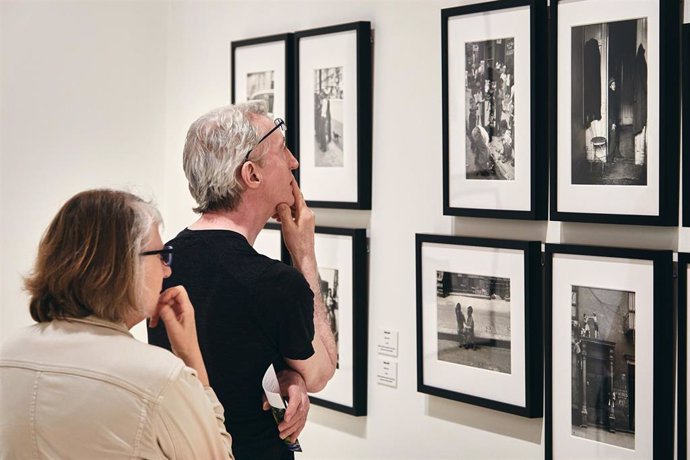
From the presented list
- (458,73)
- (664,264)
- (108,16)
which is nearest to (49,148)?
(108,16)

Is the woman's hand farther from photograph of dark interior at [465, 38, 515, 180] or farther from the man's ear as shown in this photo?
photograph of dark interior at [465, 38, 515, 180]

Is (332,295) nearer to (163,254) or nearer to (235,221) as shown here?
(235,221)

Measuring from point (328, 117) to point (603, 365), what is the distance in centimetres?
108

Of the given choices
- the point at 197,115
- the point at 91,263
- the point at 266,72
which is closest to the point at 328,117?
the point at 266,72

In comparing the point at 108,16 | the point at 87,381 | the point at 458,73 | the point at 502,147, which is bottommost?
the point at 87,381

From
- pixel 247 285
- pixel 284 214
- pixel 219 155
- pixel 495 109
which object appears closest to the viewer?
pixel 247 285

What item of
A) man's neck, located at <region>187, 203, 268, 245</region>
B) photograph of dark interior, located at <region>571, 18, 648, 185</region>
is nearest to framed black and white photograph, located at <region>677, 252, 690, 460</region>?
photograph of dark interior, located at <region>571, 18, 648, 185</region>

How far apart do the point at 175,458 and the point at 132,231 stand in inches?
13.5

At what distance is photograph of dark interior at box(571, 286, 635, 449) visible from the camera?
188 centimetres

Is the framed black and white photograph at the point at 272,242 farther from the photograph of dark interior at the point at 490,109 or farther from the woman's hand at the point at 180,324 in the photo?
the woman's hand at the point at 180,324

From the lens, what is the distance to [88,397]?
1.25 m

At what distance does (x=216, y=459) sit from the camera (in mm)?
1360

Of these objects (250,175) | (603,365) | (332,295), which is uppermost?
(250,175)

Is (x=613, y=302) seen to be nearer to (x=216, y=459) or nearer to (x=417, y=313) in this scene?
(x=417, y=313)
